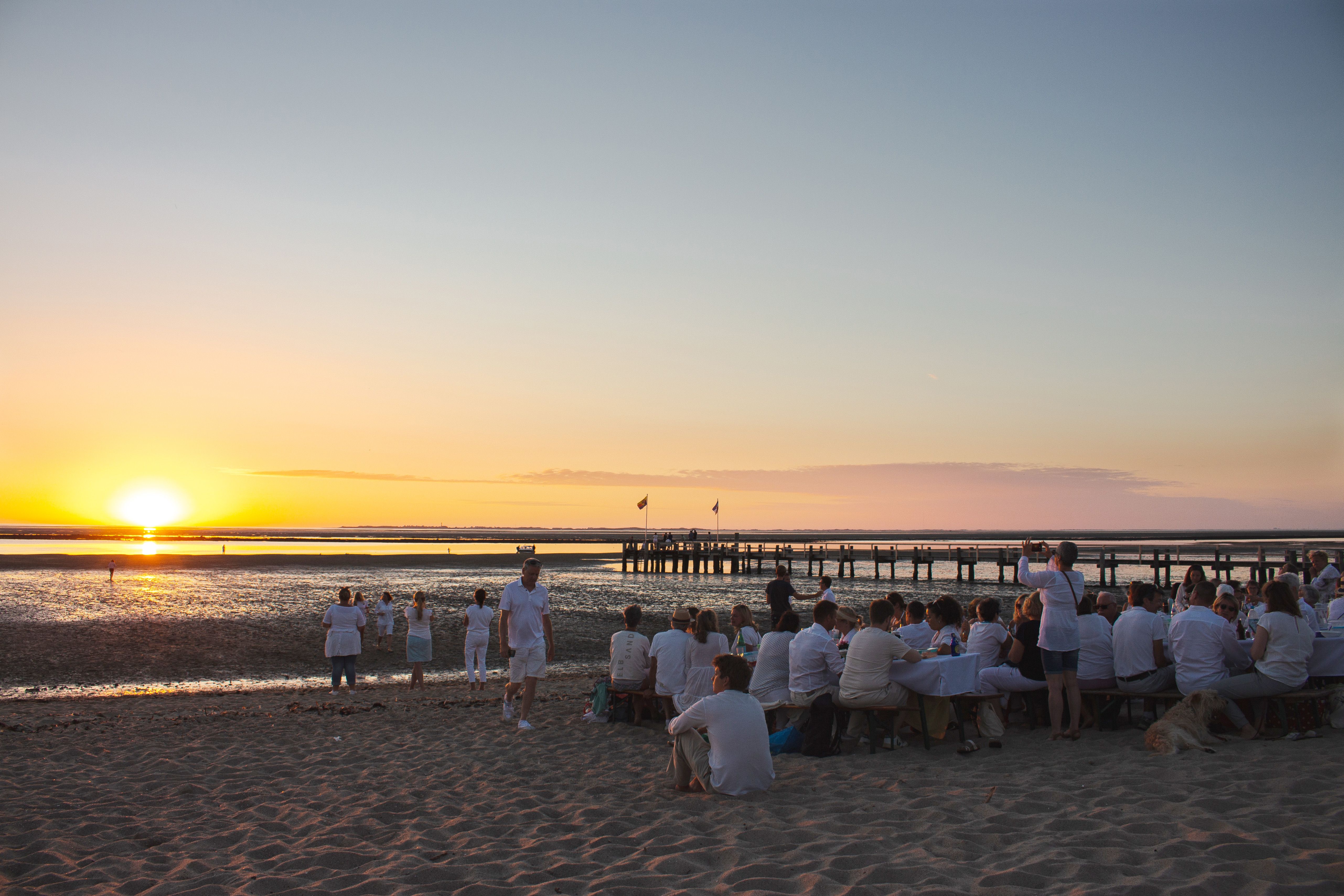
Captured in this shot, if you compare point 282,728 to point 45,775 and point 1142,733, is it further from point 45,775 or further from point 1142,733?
point 1142,733

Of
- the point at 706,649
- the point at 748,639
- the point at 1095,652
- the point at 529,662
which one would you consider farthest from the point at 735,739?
the point at 1095,652

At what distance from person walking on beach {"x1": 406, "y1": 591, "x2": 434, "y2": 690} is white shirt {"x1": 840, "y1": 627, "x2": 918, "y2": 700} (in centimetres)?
795

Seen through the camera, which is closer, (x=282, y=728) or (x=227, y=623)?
(x=282, y=728)

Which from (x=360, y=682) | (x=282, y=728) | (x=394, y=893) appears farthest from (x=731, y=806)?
(x=360, y=682)

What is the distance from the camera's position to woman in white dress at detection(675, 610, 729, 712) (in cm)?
893

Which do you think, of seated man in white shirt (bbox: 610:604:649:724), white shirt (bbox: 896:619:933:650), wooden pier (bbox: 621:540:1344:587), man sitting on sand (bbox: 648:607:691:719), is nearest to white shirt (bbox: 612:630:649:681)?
seated man in white shirt (bbox: 610:604:649:724)

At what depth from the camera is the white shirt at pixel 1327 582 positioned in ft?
44.9

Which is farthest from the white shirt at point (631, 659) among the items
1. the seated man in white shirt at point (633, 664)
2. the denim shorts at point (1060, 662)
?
the denim shorts at point (1060, 662)

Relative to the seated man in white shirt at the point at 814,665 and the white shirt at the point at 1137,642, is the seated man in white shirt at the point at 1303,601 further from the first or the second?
the seated man in white shirt at the point at 814,665

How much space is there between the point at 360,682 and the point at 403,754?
7.40 m

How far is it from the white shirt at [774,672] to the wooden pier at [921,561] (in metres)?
28.6

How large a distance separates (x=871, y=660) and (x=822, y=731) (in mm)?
816

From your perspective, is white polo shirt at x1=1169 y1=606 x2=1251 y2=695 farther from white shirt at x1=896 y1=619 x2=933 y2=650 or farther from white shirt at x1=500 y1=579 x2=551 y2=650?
white shirt at x1=500 y1=579 x2=551 y2=650

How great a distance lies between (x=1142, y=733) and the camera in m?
8.04
